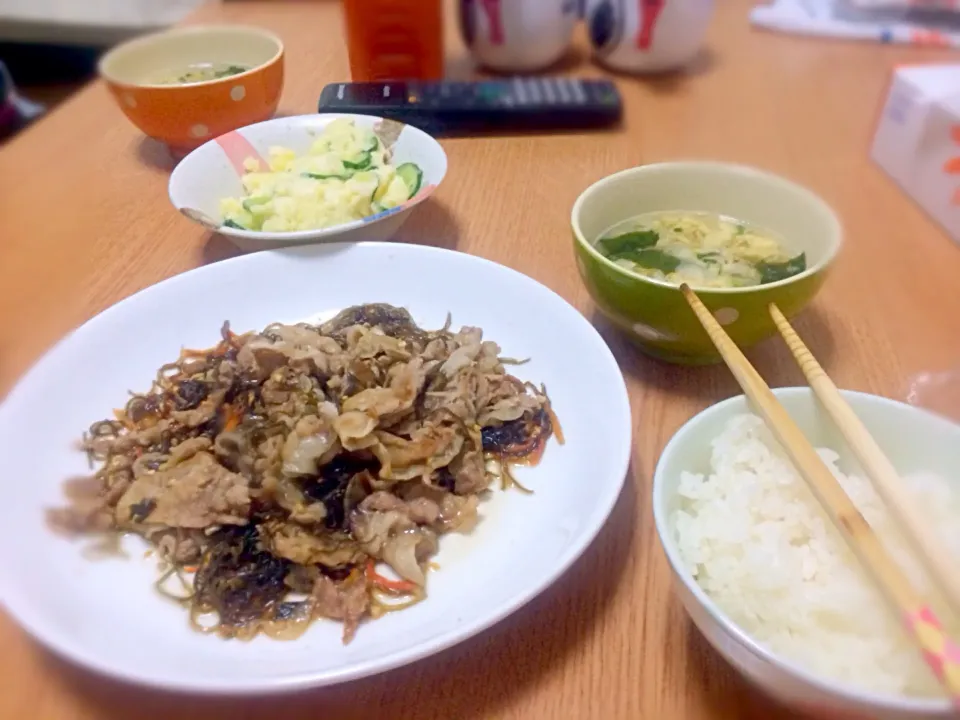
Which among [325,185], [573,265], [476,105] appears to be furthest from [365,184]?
[476,105]

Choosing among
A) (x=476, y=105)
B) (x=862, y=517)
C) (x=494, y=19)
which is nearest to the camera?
(x=862, y=517)

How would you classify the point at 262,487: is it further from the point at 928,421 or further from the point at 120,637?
the point at 928,421

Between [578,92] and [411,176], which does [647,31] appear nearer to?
[578,92]

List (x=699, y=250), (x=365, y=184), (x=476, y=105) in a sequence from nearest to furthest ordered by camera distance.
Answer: (x=699, y=250)
(x=365, y=184)
(x=476, y=105)

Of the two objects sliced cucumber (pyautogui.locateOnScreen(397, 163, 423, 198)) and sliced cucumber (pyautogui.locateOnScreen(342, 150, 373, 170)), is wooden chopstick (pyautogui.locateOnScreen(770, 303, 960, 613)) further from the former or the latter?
sliced cucumber (pyautogui.locateOnScreen(342, 150, 373, 170))

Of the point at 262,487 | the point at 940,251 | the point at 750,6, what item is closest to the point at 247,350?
the point at 262,487

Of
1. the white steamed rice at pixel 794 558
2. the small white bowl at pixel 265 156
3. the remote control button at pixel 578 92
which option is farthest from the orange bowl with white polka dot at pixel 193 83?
the white steamed rice at pixel 794 558
